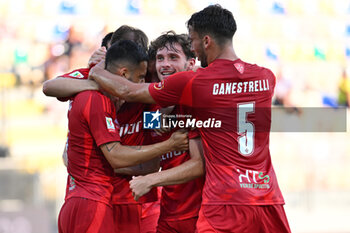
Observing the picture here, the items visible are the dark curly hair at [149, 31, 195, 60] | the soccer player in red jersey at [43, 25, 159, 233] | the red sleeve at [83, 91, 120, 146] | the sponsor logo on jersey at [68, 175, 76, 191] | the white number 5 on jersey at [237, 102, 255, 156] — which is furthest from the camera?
the dark curly hair at [149, 31, 195, 60]

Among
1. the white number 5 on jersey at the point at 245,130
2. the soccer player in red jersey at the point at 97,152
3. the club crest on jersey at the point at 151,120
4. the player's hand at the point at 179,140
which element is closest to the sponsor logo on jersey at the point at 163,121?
the club crest on jersey at the point at 151,120

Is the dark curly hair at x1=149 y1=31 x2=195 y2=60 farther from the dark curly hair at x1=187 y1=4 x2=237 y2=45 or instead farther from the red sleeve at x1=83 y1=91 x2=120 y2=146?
the red sleeve at x1=83 y1=91 x2=120 y2=146

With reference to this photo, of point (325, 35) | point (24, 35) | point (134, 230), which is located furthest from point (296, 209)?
point (24, 35)

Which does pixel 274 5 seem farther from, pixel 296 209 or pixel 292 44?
pixel 296 209

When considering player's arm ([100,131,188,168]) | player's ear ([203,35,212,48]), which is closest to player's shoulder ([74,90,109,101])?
player's arm ([100,131,188,168])

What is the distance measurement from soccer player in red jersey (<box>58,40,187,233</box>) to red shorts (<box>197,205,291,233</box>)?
0.56 m

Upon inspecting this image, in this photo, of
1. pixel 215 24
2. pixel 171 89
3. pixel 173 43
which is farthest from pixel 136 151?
pixel 173 43

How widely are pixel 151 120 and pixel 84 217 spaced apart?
3.06 ft

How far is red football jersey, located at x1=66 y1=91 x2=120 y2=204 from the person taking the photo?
387 cm

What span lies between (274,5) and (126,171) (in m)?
12.5

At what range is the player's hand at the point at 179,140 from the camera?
3914mm

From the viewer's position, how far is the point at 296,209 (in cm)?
1102

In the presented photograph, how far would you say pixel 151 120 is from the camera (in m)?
4.29

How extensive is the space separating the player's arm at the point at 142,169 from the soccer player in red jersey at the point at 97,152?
0.34 feet
